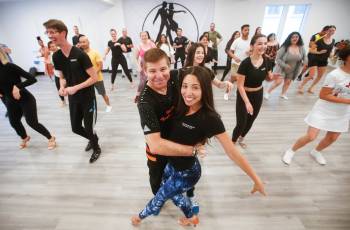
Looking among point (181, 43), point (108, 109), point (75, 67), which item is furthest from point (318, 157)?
point (181, 43)

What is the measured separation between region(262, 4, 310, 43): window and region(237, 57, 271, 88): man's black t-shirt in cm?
634

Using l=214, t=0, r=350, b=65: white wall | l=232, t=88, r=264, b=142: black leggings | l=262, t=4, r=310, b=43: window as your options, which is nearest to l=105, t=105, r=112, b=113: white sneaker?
l=232, t=88, r=264, b=142: black leggings

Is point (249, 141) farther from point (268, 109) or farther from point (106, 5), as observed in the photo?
point (106, 5)

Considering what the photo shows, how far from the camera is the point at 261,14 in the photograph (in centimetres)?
695

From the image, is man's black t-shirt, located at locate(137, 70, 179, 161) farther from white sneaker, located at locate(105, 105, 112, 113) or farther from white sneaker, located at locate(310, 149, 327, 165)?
white sneaker, located at locate(105, 105, 112, 113)

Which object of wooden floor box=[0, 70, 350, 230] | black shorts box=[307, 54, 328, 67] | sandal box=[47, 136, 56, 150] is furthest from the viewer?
black shorts box=[307, 54, 328, 67]

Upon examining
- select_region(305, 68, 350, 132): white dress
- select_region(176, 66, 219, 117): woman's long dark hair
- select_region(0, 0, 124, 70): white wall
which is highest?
select_region(0, 0, 124, 70): white wall

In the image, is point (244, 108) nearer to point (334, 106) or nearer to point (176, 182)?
point (334, 106)

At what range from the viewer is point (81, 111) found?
2367 millimetres

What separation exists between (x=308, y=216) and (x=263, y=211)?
0.42 meters

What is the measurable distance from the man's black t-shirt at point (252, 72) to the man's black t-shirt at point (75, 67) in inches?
68.1

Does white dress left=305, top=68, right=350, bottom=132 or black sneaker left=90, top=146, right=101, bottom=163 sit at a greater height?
white dress left=305, top=68, right=350, bottom=132

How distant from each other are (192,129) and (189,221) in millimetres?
1078

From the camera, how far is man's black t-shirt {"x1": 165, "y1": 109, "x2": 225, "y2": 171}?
114 cm
